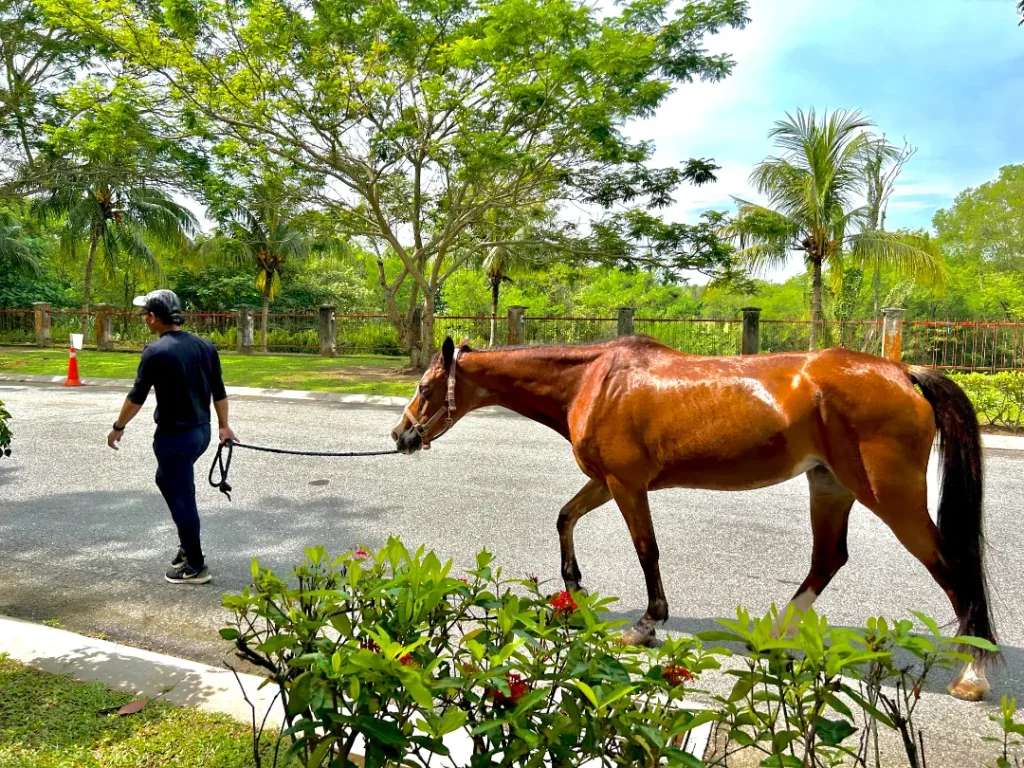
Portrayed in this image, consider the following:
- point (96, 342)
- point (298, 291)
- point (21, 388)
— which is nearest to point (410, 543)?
point (21, 388)

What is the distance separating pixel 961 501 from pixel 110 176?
831 inches

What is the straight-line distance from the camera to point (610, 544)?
5.22 m

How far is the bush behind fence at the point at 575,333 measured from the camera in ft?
57.2

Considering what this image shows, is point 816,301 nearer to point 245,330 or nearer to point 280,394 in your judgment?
point 280,394

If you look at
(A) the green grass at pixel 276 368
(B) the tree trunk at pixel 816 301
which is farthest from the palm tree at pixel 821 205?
(A) the green grass at pixel 276 368

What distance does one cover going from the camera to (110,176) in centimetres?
1841

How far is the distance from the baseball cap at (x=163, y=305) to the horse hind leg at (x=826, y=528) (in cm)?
396

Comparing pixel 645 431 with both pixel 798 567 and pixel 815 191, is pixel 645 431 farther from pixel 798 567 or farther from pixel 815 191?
pixel 815 191

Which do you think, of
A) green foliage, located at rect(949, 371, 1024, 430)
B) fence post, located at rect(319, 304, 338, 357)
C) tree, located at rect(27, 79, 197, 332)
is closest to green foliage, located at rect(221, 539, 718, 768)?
green foliage, located at rect(949, 371, 1024, 430)

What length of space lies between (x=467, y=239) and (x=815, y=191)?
9972mm

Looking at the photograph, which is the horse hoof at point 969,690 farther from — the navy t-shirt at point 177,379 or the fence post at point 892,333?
the fence post at point 892,333

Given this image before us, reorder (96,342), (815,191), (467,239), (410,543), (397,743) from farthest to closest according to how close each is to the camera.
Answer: (96,342)
(467,239)
(815,191)
(410,543)
(397,743)

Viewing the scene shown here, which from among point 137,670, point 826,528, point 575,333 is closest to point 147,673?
point 137,670

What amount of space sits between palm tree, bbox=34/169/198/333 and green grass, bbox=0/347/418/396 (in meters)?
4.32
